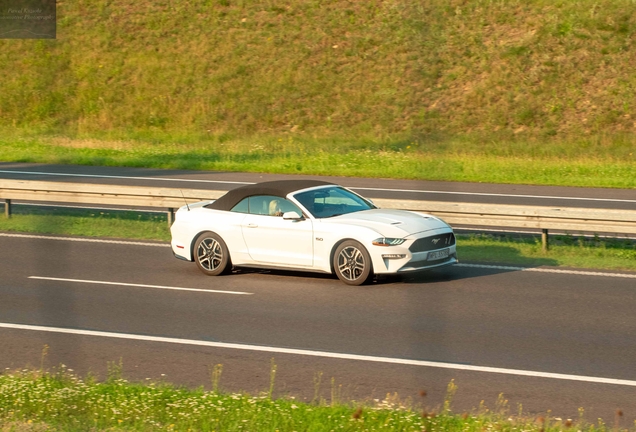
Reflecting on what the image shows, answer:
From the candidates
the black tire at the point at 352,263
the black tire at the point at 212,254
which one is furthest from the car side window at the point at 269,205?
the black tire at the point at 352,263

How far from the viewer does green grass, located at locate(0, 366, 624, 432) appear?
6.17 m

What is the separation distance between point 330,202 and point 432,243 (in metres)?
1.67

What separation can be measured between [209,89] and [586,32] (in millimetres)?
15589

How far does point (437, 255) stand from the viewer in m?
12.0

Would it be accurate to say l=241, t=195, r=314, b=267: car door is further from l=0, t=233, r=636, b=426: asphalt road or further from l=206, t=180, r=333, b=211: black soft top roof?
l=0, t=233, r=636, b=426: asphalt road

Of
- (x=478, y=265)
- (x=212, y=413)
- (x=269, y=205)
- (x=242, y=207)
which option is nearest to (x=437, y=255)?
(x=478, y=265)

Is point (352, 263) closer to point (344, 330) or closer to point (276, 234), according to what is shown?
point (276, 234)

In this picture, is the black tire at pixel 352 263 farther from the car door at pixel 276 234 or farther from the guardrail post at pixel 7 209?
the guardrail post at pixel 7 209

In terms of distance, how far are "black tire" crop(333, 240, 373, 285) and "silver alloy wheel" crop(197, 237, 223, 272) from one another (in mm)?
1740

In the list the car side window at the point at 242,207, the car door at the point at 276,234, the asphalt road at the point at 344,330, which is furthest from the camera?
the car side window at the point at 242,207

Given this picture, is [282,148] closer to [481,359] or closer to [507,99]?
[507,99]

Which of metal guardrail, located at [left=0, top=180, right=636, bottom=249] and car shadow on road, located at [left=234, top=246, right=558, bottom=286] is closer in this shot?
car shadow on road, located at [left=234, top=246, right=558, bottom=286]

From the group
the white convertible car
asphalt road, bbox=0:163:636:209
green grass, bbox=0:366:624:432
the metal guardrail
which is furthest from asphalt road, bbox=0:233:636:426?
asphalt road, bbox=0:163:636:209

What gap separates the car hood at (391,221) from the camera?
1182 cm
